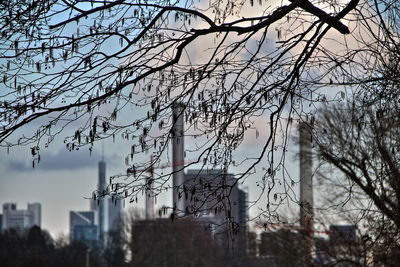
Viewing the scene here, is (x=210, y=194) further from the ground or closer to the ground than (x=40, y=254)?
closer to the ground

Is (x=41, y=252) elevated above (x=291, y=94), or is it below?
above

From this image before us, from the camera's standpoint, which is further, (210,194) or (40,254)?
(40,254)

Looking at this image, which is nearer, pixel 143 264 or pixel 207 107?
pixel 207 107

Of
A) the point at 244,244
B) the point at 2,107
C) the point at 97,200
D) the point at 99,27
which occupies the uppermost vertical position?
the point at 244,244

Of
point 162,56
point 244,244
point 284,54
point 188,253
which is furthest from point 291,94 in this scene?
point 188,253

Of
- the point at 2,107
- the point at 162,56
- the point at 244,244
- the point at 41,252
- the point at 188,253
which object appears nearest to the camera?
the point at 2,107

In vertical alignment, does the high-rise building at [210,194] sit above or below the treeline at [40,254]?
below

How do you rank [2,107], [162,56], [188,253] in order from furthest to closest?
[188,253] < [162,56] < [2,107]

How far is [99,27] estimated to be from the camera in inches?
330

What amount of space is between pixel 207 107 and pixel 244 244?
50.4 m

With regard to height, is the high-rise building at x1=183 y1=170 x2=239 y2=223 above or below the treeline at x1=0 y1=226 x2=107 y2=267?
below

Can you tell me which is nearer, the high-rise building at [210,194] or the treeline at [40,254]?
the high-rise building at [210,194]

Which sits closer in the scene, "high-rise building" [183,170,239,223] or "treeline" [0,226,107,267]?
"high-rise building" [183,170,239,223]

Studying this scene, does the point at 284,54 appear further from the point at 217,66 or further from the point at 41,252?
the point at 41,252
